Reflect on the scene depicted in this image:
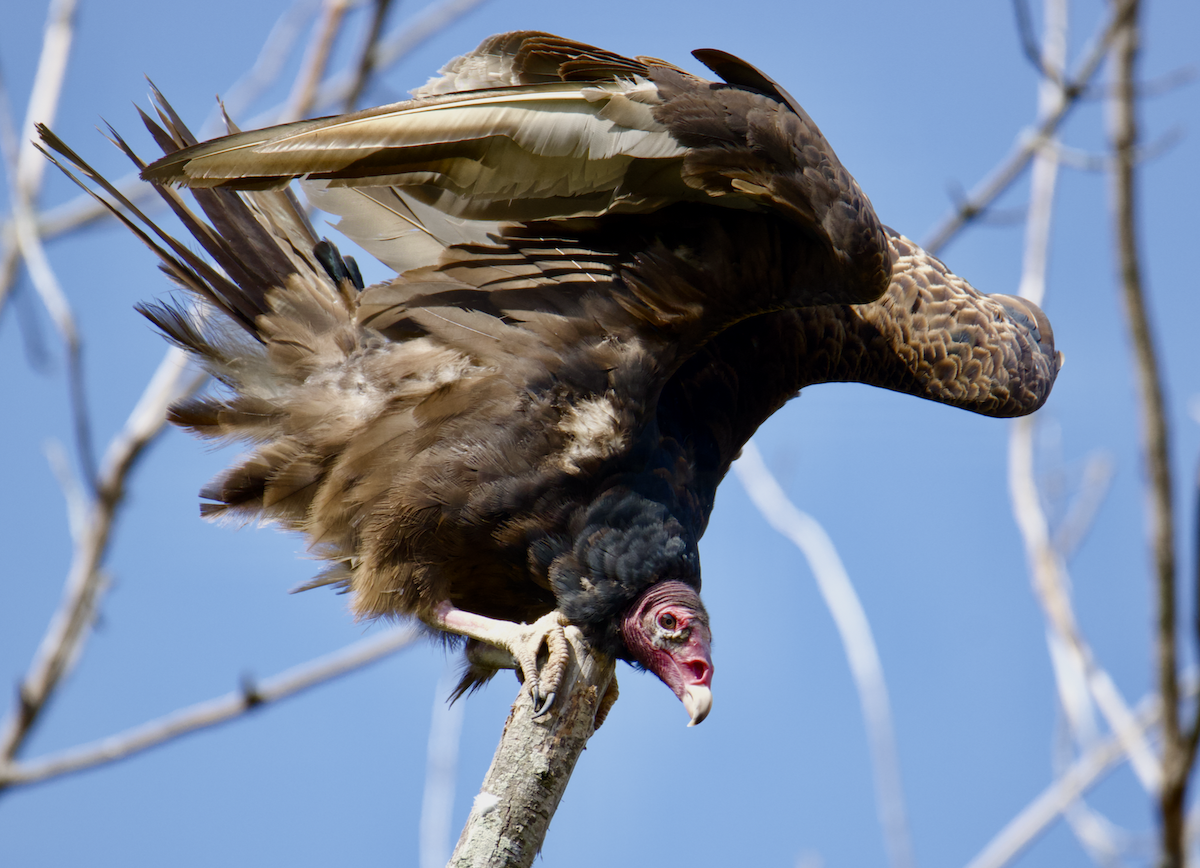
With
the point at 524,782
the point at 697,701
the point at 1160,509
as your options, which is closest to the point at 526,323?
the point at 697,701

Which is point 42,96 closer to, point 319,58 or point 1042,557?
point 319,58

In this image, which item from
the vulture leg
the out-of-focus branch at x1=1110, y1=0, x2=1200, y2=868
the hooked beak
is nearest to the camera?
the out-of-focus branch at x1=1110, y1=0, x2=1200, y2=868

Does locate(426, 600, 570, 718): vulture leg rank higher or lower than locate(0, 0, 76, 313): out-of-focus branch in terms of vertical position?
lower

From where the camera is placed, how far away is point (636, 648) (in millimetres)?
3414

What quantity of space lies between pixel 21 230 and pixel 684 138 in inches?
133

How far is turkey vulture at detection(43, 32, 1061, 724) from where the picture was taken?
2971mm

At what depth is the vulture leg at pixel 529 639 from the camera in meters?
2.93

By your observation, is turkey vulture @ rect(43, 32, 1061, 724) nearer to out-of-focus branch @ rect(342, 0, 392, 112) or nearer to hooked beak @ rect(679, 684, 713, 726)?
hooked beak @ rect(679, 684, 713, 726)

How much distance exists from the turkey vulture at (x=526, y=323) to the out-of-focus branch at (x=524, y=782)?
8cm

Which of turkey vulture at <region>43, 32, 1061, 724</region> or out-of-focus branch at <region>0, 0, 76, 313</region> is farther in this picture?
out-of-focus branch at <region>0, 0, 76, 313</region>

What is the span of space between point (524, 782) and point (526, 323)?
1.33 metres

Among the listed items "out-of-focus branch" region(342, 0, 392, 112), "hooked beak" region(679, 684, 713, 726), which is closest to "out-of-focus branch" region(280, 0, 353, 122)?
"out-of-focus branch" region(342, 0, 392, 112)

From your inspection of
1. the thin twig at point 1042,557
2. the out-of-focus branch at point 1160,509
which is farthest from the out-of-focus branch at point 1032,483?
the out-of-focus branch at point 1160,509

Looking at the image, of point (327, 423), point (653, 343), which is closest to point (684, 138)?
point (653, 343)
